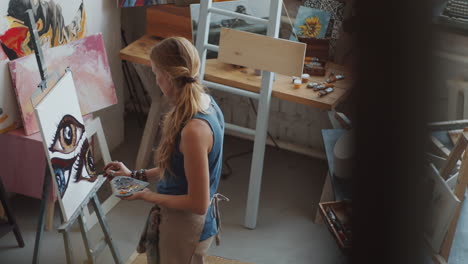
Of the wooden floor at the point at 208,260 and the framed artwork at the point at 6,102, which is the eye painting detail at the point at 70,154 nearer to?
the framed artwork at the point at 6,102

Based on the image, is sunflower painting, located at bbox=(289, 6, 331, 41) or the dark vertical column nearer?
the dark vertical column

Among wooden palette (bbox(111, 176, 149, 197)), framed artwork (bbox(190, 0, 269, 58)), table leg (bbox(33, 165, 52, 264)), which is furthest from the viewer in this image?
framed artwork (bbox(190, 0, 269, 58))

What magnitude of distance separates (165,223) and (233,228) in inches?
52.0

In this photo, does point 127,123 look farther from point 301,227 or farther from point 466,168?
point 466,168

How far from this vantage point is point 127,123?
423 cm

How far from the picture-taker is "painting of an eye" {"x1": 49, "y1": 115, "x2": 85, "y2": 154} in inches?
93.6

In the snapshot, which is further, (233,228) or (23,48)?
(233,228)

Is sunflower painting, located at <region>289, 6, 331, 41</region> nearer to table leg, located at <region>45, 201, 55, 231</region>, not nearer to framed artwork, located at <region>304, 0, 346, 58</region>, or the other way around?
framed artwork, located at <region>304, 0, 346, 58</region>

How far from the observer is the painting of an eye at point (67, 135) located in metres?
2.38

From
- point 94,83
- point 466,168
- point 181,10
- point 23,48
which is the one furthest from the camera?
point 181,10

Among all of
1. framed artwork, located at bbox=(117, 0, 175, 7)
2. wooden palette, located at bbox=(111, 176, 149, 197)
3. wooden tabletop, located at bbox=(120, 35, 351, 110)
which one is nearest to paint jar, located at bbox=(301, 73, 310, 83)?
wooden tabletop, located at bbox=(120, 35, 351, 110)

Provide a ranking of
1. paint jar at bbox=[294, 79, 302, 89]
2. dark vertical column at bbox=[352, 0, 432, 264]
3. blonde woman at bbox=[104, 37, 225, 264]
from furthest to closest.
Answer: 1. paint jar at bbox=[294, 79, 302, 89]
2. blonde woman at bbox=[104, 37, 225, 264]
3. dark vertical column at bbox=[352, 0, 432, 264]

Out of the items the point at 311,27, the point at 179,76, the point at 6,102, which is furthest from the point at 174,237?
the point at 311,27

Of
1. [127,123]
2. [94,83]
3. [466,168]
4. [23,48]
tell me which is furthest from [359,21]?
[127,123]
